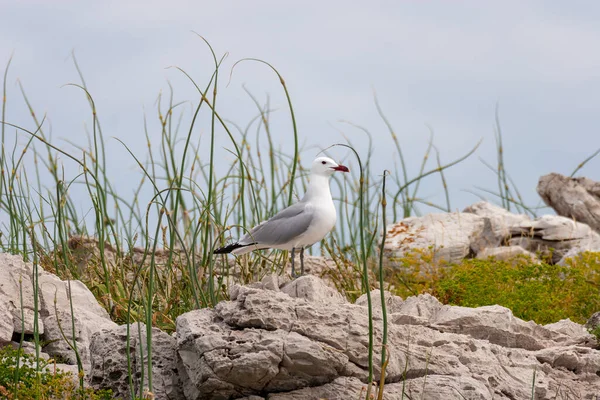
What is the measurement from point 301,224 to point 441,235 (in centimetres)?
423

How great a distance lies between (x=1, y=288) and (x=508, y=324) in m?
3.22

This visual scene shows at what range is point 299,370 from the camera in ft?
13.3

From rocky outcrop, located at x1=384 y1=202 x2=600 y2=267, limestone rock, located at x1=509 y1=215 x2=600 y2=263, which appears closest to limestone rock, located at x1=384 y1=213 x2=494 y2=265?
rocky outcrop, located at x1=384 y1=202 x2=600 y2=267

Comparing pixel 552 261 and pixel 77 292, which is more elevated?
pixel 552 261

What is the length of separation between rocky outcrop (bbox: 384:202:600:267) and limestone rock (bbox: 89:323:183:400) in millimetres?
5519

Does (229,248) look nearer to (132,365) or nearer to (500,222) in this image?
(132,365)

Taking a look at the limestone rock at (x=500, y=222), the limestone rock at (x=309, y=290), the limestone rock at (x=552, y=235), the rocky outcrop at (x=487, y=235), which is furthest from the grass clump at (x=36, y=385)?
the limestone rock at (x=552, y=235)

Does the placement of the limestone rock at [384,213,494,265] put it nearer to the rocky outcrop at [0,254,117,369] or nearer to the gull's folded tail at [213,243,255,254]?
the gull's folded tail at [213,243,255,254]

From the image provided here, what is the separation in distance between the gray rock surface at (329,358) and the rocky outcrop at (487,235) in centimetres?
521

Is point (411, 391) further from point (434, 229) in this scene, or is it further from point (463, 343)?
point (434, 229)

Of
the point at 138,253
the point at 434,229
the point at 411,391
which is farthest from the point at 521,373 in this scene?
the point at 434,229

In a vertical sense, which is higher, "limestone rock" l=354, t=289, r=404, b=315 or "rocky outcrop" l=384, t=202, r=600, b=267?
A: "rocky outcrop" l=384, t=202, r=600, b=267

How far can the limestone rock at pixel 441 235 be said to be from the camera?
9.91 m

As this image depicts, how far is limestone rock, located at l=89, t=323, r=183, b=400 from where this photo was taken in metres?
4.52
